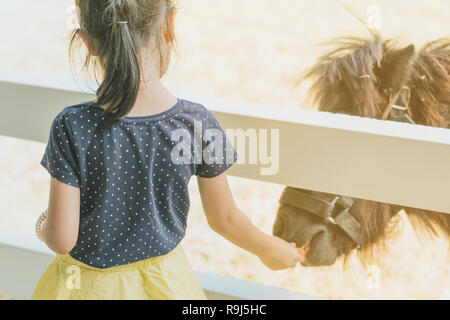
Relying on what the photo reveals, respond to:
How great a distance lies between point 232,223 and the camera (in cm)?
70

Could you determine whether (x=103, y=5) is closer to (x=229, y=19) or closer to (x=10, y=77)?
(x=10, y=77)

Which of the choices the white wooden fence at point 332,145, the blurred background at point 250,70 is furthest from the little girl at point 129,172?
the blurred background at point 250,70

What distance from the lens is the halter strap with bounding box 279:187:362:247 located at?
968 mm

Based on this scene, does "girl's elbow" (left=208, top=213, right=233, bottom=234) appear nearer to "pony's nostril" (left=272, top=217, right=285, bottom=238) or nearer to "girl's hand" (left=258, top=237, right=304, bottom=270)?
"girl's hand" (left=258, top=237, right=304, bottom=270)

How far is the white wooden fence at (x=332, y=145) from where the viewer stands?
0.71 m

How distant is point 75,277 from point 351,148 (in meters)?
0.38

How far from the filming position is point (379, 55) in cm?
102

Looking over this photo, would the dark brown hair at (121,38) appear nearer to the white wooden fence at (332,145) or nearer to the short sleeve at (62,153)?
the short sleeve at (62,153)

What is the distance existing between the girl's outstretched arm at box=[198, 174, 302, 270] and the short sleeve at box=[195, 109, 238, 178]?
0.01m

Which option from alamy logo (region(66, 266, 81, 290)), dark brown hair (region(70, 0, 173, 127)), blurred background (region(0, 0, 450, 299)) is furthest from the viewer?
blurred background (region(0, 0, 450, 299))

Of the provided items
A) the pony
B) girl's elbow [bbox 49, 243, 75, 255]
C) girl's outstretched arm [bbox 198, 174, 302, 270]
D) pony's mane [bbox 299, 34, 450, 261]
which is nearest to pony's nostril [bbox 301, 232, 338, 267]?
the pony

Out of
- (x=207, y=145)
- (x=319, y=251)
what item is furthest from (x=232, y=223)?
(x=319, y=251)

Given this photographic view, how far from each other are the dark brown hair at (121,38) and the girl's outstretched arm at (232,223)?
0.49 feet

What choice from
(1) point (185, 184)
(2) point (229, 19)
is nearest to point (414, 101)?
(1) point (185, 184)
